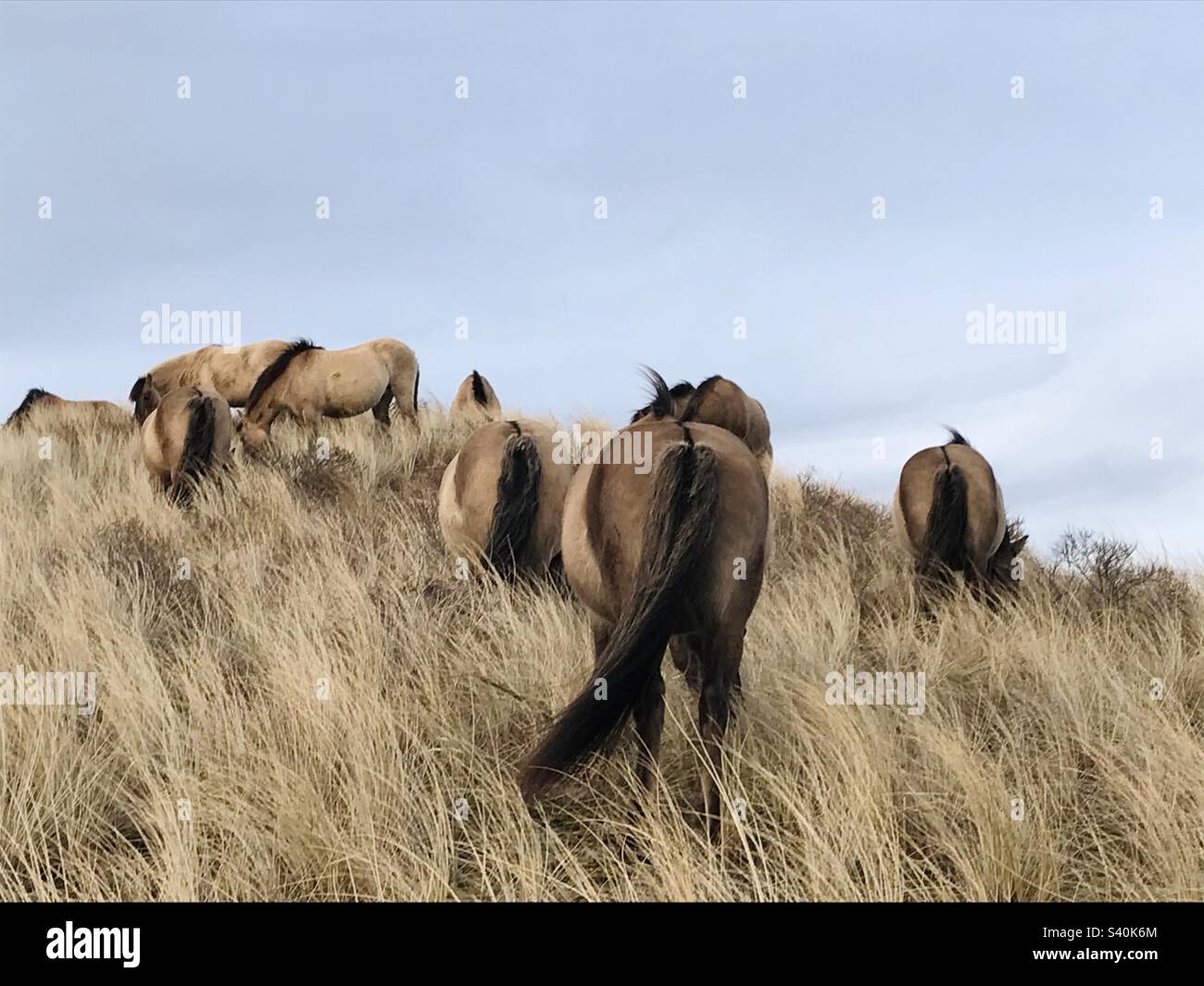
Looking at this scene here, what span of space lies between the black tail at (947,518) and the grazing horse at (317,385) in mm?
8915

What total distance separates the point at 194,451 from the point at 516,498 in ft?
21.7

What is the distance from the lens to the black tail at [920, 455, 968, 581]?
7.82 meters

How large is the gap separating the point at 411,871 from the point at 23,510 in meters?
9.57

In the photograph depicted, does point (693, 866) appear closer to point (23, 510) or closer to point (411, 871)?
point (411, 871)

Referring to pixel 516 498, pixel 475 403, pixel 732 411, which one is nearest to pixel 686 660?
pixel 516 498

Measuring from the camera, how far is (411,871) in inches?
138

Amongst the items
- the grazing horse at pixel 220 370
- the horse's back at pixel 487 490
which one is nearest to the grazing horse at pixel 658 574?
the horse's back at pixel 487 490

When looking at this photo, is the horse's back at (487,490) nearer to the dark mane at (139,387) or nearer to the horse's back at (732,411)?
the horse's back at (732,411)

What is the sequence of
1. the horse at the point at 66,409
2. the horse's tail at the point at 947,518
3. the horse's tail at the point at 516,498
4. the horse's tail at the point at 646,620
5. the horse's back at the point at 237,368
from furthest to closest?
the horse at the point at 66,409 < the horse's back at the point at 237,368 < the horse's tail at the point at 947,518 < the horse's tail at the point at 516,498 < the horse's tail at the point at 646,620

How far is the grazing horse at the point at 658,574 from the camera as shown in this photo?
354 centimetres

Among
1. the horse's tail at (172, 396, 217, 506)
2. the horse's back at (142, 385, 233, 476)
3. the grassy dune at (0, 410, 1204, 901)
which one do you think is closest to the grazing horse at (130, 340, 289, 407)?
the horse's back at (142, 385, 233, 476)

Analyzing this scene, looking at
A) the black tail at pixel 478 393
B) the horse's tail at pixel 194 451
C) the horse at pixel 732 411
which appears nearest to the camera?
the horse at pixel 732 411
